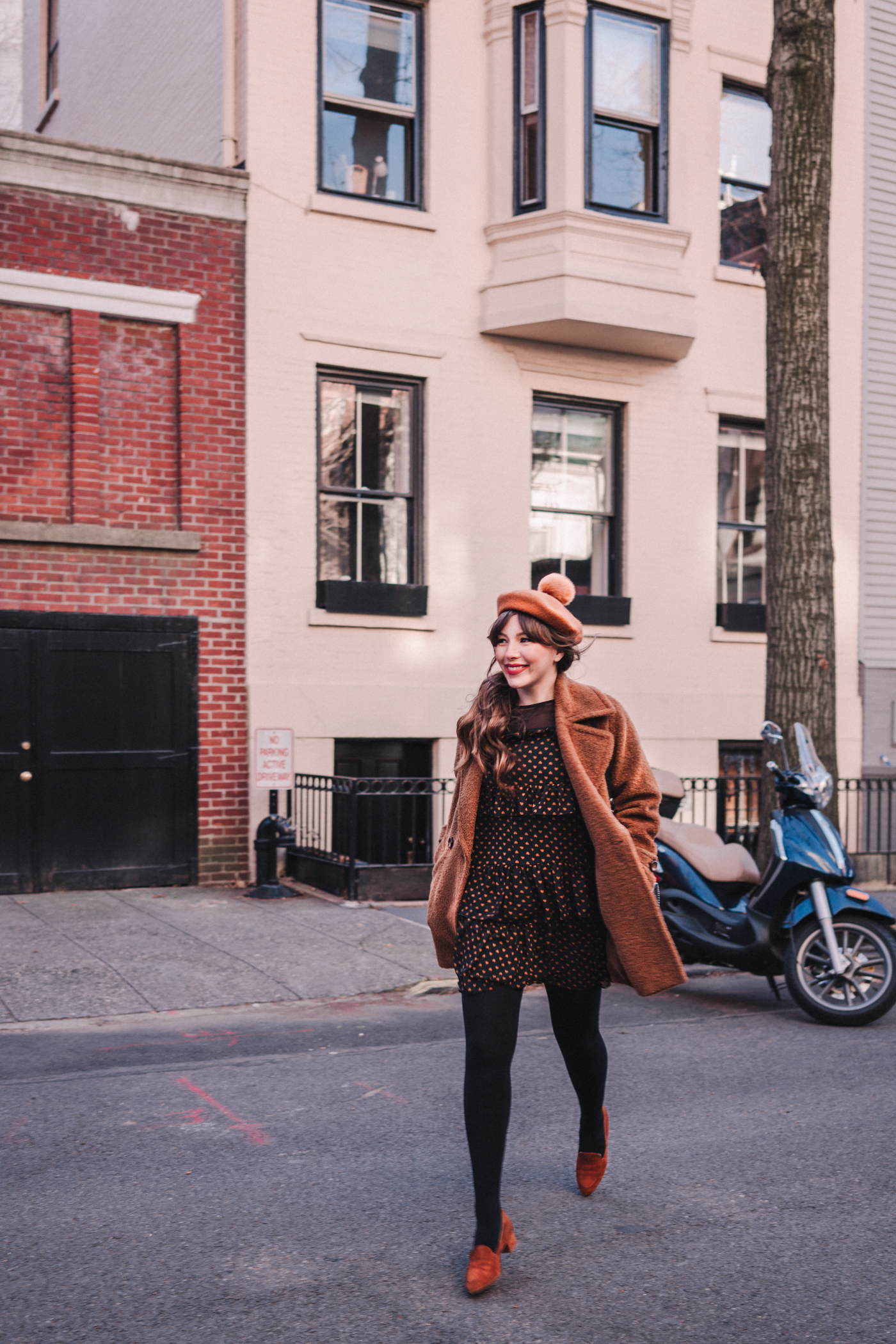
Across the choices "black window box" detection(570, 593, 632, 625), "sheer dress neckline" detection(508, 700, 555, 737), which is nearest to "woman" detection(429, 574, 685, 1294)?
"sheer dress neckline" detection(508, 700, 555, 737)

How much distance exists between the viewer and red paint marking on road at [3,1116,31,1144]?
469 cm

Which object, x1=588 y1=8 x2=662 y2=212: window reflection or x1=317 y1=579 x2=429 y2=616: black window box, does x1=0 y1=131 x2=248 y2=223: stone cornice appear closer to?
x1=317 y1=579 x2=429 y2=616: black window box

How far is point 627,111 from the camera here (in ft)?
41.1

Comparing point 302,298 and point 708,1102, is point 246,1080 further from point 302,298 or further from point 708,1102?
point 302,298

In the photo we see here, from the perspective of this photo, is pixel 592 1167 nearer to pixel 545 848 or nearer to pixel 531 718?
pixel 545 848

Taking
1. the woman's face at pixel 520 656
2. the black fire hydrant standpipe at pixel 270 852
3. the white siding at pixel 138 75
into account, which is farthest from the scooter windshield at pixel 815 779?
the white siding at pixel 138 75

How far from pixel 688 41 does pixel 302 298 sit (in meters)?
4.90

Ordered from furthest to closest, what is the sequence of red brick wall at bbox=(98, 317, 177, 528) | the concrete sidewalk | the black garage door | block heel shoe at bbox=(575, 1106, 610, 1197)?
1. red brick wall at bbox=(98, 317, 177, 528)
2. the black garage door
3. the concrete sidewalk
4. block heel shoe at bbox=(575, 1106, 610, 1197)

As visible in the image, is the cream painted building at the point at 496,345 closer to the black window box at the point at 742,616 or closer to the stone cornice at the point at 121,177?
the black window box at the point at 742,616

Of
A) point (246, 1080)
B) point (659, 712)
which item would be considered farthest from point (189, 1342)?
point (659, 712)

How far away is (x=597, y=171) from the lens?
40.6 ft

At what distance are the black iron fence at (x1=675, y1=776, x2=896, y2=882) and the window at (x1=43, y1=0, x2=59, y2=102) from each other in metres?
11.7

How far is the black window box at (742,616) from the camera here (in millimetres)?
13398

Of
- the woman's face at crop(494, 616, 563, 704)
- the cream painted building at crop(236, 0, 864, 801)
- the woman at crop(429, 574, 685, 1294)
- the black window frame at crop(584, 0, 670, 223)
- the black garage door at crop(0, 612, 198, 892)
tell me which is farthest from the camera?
the black window frame at crop(584, 0, 670, 223)
